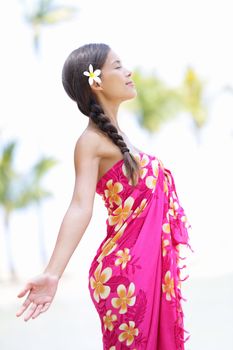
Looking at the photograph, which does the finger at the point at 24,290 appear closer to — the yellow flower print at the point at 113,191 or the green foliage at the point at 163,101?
the yellow flower print at the point at 113,191

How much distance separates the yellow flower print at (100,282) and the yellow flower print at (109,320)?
0.05 meters

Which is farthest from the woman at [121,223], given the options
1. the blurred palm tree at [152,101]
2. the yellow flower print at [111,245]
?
the blurred palm tree at [152,101]

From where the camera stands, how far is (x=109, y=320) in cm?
216

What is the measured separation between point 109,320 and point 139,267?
0.56ft

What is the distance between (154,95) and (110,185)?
31.6 ft

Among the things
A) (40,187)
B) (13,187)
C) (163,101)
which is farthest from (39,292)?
(163,101)

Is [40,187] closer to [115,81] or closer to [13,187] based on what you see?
[13,187]

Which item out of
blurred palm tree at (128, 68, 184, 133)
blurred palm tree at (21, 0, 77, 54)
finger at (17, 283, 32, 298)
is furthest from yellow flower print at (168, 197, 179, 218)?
blurred palm tree at (128, 68, 184, 133)

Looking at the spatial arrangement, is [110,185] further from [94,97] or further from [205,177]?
[205,177]

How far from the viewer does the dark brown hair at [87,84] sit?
2.23 m

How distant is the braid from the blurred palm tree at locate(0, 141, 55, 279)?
8.53m

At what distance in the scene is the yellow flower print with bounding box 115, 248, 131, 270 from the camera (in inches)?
84.7

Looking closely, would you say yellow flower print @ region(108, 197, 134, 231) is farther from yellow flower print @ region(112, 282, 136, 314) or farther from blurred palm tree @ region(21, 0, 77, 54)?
blurred palm tree @ region(21, 0, 77, 54)

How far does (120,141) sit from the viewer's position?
2.21 meters
